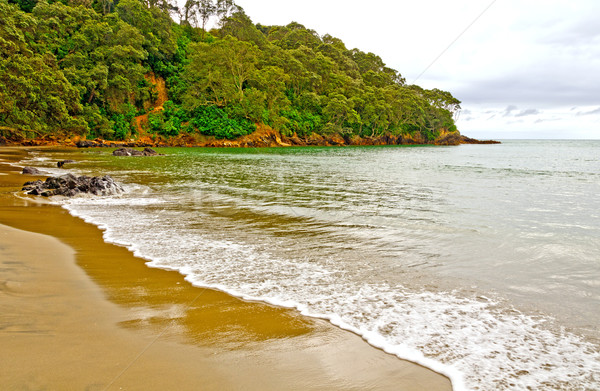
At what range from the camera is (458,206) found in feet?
28.0

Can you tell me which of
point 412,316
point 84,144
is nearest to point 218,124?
point 84,144

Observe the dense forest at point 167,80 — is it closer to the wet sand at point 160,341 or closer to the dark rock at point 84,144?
the dark rock at point 84,144

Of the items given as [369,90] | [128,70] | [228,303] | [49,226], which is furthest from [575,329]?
[369,90]

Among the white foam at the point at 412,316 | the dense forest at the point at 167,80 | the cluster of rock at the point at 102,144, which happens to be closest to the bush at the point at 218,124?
the dense forest at the point at 167,80

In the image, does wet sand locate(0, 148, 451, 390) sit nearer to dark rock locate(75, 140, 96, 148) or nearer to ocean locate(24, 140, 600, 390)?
→ ocean locate(24, 140, 600, 390)

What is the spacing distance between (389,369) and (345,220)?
4.79 m

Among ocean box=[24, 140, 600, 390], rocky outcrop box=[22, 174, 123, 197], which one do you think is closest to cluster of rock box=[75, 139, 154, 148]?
rocky outcrop box=[22, 174, 123, 197]

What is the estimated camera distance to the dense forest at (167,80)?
116 ft

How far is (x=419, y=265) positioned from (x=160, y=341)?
310cm

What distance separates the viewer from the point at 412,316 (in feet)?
9.70

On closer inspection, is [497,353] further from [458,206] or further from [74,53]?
[74,53]

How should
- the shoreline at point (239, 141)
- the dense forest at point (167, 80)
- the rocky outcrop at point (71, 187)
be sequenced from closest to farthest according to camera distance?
the rocky outcrop at point (71, 187) → the dense forest at point (167, 80) → the shoreline at point (239, 141)

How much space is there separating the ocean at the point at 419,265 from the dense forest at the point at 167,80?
116 feet

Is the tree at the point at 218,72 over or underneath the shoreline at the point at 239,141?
over
